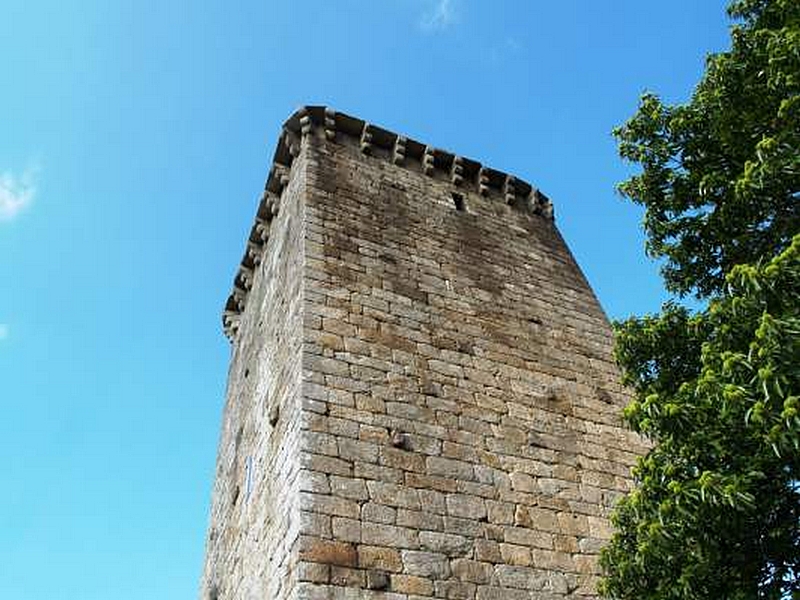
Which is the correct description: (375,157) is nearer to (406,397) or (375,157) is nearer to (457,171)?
(457,171)

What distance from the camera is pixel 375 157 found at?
32.3 feet

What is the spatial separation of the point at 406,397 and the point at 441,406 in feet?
1.11

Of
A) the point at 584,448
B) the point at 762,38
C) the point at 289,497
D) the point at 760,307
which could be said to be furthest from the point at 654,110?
the point at 289,497

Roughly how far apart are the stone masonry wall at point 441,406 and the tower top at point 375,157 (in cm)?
32

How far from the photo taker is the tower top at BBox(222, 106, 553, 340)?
9.80 m

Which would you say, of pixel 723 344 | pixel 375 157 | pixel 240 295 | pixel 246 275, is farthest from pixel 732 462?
pixel 240 295

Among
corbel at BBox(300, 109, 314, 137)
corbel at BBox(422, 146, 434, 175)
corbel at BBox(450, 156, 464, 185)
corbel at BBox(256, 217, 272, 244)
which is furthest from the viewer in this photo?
corbel at BBox(256, 217, 272, 244)

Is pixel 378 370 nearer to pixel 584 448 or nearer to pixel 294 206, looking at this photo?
pixel 584 448

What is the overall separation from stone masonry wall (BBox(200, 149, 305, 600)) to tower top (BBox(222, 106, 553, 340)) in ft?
1.20

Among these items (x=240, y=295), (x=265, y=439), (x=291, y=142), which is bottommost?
(x=265, y=439)

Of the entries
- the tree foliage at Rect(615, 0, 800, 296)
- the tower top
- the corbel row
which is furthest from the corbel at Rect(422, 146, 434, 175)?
the tree foliage at Rect(615, 0, 800, 296)

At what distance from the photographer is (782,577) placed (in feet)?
13.3

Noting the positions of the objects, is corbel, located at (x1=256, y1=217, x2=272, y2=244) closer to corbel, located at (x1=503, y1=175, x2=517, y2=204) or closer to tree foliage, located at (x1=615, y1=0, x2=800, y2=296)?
corbel, located at (x1=503, y1=175, x2=517, y2=204)

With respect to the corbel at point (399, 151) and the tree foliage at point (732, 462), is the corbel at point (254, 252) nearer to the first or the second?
the corbel at point (399, 151)
